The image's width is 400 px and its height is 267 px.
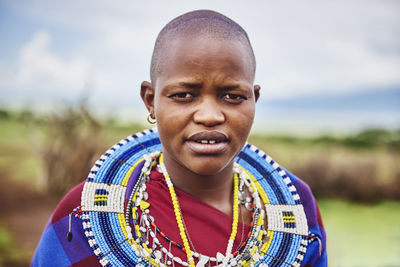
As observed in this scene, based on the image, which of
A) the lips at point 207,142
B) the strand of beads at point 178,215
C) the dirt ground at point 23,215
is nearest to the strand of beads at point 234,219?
the strand of beads at point 178,215

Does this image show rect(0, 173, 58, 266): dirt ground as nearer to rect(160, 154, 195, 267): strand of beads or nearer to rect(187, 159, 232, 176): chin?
rect(160, 154, 195, 267): strand of beads

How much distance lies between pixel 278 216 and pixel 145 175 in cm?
77

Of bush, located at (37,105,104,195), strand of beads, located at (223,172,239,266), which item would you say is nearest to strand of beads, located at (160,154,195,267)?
strand of beads, located at (223,172,239,266)

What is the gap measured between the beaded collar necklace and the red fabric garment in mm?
36

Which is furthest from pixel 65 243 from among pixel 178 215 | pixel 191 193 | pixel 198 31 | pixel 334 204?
pixel 334 204

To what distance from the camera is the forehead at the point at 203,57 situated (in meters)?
1.55

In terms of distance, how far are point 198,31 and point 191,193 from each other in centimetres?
82

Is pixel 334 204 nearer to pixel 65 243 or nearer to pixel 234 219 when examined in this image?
pixel 234 219

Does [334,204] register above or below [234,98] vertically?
below

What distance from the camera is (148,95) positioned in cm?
184

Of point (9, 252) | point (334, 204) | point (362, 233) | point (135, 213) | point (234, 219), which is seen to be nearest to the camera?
point (135, 213)

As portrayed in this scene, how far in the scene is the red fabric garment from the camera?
177cm

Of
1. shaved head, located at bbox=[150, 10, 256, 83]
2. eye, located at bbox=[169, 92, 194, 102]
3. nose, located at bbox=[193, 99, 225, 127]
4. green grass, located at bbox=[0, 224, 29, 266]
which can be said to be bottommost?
green grass, located at bbox=[0, 224, 29, 266]

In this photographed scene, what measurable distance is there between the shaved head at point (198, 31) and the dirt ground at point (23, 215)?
4349 millimetres
